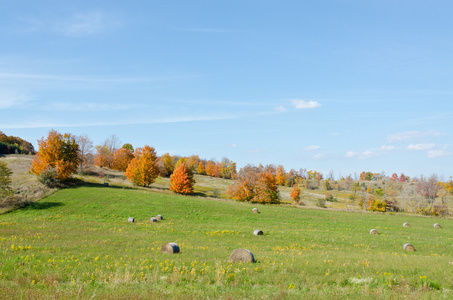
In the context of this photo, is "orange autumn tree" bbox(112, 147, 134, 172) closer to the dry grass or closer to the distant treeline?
the distant treeline

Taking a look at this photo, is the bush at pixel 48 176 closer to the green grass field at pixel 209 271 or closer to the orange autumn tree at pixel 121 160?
the green grass field at pixel 209 271

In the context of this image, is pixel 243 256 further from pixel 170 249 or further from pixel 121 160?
pixel 121 160

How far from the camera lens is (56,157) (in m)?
60.4

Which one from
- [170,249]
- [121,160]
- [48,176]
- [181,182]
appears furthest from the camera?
[121,160]

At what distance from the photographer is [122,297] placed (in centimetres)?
867

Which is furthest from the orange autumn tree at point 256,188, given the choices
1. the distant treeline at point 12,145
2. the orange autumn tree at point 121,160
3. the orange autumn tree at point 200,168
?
the distant treeline at point 12,145

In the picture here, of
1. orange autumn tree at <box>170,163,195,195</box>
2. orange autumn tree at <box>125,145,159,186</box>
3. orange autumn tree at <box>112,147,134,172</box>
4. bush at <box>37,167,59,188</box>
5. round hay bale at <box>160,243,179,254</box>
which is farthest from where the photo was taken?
orange autumn tree at <box>112,147,134,172</box>

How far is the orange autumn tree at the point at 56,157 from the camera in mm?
59000

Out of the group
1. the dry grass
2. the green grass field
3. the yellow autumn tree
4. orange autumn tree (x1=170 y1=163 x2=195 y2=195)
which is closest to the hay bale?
the green grass field

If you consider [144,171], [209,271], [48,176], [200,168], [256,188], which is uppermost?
[200,168]

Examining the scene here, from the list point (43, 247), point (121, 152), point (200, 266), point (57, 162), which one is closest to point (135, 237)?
point (43, 247)

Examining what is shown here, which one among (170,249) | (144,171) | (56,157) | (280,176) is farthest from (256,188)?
(280,176)

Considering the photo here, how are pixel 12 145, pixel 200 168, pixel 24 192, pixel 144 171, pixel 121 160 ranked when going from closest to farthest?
pixel 24 192 → pixel 144 171 → pixel 121 160 → pixel 12 145 → pixel 200 168

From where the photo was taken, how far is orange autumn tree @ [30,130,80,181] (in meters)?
59.0
